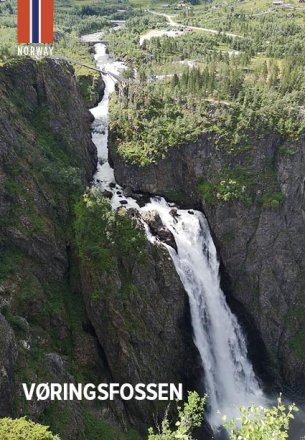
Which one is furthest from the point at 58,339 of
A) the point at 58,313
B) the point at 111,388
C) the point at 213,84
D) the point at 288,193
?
the point at 213,84

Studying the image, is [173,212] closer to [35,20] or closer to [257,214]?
[257,214]

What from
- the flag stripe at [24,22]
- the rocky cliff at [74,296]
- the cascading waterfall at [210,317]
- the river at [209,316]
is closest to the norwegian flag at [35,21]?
the flag stripe at [24,22]

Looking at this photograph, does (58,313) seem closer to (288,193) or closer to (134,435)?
(134,435)

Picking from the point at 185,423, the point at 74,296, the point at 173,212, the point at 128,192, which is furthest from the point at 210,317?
the point at 185,423

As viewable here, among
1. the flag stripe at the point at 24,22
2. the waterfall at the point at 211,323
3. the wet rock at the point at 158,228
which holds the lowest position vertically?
the waterfall at the point at 211,323

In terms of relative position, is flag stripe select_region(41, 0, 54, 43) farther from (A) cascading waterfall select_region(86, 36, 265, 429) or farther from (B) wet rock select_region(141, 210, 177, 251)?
(B) wet rock select_region(141, 210, 177, 251)

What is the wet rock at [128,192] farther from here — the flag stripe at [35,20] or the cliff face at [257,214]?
the flag stripe at [35,20]
